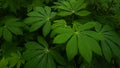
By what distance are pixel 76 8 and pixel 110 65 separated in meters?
0.52

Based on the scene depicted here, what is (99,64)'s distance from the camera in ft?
4.68

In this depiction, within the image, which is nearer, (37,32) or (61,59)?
→ (61,59)

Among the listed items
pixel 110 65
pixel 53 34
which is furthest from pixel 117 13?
pixel 53 34

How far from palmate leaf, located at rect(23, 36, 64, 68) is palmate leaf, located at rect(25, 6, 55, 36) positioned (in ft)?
0.40

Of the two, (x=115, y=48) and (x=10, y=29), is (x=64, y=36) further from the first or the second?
(x=10, y=29)

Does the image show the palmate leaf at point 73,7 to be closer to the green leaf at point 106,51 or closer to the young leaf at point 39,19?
the young leaf at point 39,19

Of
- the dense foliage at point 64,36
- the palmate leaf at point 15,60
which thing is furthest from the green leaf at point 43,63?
the palmate leaf at point 15,60

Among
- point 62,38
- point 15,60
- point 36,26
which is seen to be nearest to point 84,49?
point 62,38

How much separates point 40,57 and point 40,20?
0.32 metres

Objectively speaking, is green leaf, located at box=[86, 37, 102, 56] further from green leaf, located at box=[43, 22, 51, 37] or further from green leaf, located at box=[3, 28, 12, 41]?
green leaf, located at box=[3, 28, 12, 41]

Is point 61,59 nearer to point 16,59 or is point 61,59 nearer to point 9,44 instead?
point 16,59

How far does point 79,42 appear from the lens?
1156mm

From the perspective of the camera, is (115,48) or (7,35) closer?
(115,48)

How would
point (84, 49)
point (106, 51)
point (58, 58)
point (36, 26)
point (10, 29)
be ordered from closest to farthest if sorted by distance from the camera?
point (84, 49) → point (106, 51) → point (58, 58) → point (36, 26) → point (10, 29)
